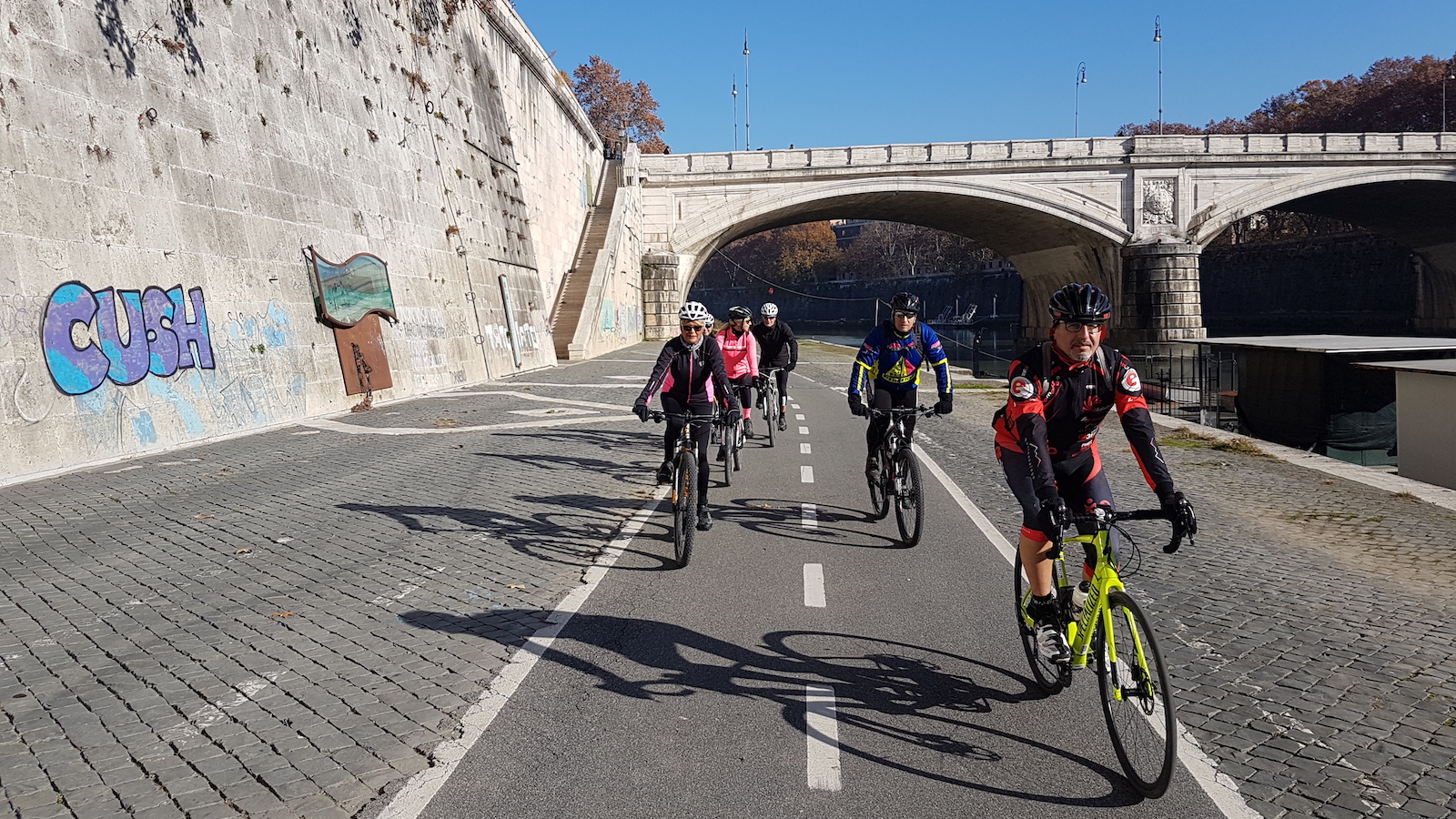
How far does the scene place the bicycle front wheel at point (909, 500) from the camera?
7516 millimetres

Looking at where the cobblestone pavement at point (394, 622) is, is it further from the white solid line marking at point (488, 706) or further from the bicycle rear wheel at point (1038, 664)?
the bicycle rear wheel at point (1038, 664)

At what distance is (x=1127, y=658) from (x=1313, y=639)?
226 centimetres

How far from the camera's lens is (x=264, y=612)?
18.6 feet

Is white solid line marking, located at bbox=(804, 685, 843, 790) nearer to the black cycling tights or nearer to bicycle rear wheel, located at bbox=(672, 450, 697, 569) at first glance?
bicycle rear wheel, located at bbox=(672, 450, 697, 569)

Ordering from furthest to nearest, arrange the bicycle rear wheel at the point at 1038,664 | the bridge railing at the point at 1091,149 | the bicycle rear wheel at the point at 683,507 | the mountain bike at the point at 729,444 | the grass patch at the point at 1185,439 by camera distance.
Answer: the bridge railing at the point at 1091,149 < the grass patch at the point at 1185,439 < the mountain bike at the point at 729,444 < the bicycle rear wheel at the point at 683,507 < the bicycle rear wheel at the point at 1038,664

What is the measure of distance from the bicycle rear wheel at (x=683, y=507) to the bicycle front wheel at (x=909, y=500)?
1706mm

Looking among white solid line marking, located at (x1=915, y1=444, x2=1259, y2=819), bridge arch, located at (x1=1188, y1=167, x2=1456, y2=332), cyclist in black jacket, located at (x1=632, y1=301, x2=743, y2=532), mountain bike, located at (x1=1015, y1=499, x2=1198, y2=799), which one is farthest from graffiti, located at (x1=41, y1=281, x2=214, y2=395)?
bridge arch, located at (x1=1188, y1=167, x2=1456, y2=332)

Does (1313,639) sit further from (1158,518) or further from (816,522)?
(816,522)

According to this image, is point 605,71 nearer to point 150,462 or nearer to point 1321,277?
point 1321,277

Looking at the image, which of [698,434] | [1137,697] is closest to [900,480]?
[698,434]

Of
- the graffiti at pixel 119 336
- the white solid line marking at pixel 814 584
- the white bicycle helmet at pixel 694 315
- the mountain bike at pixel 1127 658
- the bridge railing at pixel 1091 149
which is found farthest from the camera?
the bridge railing at pixel 1091 149

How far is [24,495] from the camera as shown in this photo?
923 cm

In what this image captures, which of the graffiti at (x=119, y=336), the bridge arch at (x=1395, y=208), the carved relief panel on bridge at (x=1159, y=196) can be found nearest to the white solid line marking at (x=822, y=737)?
the graffiti at (x=119, y=336)

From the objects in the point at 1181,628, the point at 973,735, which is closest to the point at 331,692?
the point at 973,735
